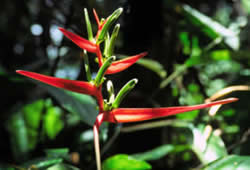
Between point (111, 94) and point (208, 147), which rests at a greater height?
point (111, 94)

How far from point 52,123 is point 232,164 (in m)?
0.50

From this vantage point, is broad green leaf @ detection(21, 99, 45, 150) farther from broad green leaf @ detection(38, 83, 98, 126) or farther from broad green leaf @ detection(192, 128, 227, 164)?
broad green leaf @ detection(192, 128, 227, 164)

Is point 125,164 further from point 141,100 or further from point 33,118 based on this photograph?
point 33,118

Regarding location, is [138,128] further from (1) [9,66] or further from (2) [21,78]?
(1) [9,66]

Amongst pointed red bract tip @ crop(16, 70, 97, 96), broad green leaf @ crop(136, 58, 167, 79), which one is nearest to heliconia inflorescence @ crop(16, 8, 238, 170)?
pointed red bract tip @ crop(16, 70, 97, 96)

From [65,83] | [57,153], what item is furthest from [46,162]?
[65,83]

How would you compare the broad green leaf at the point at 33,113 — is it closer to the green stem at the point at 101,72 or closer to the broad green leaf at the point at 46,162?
the broad green leaf at the point at 46,162

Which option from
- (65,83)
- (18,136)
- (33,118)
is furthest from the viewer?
(33,118)

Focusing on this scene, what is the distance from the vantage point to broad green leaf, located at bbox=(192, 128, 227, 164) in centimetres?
42

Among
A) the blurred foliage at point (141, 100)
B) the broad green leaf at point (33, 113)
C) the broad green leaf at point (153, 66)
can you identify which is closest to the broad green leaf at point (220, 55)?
the blurred foliage at point (141, 100)

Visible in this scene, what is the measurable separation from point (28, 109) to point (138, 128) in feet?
0.98

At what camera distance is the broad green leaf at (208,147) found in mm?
418

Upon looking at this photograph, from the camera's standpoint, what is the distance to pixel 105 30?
0.29m

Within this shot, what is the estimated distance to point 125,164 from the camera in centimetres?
33
